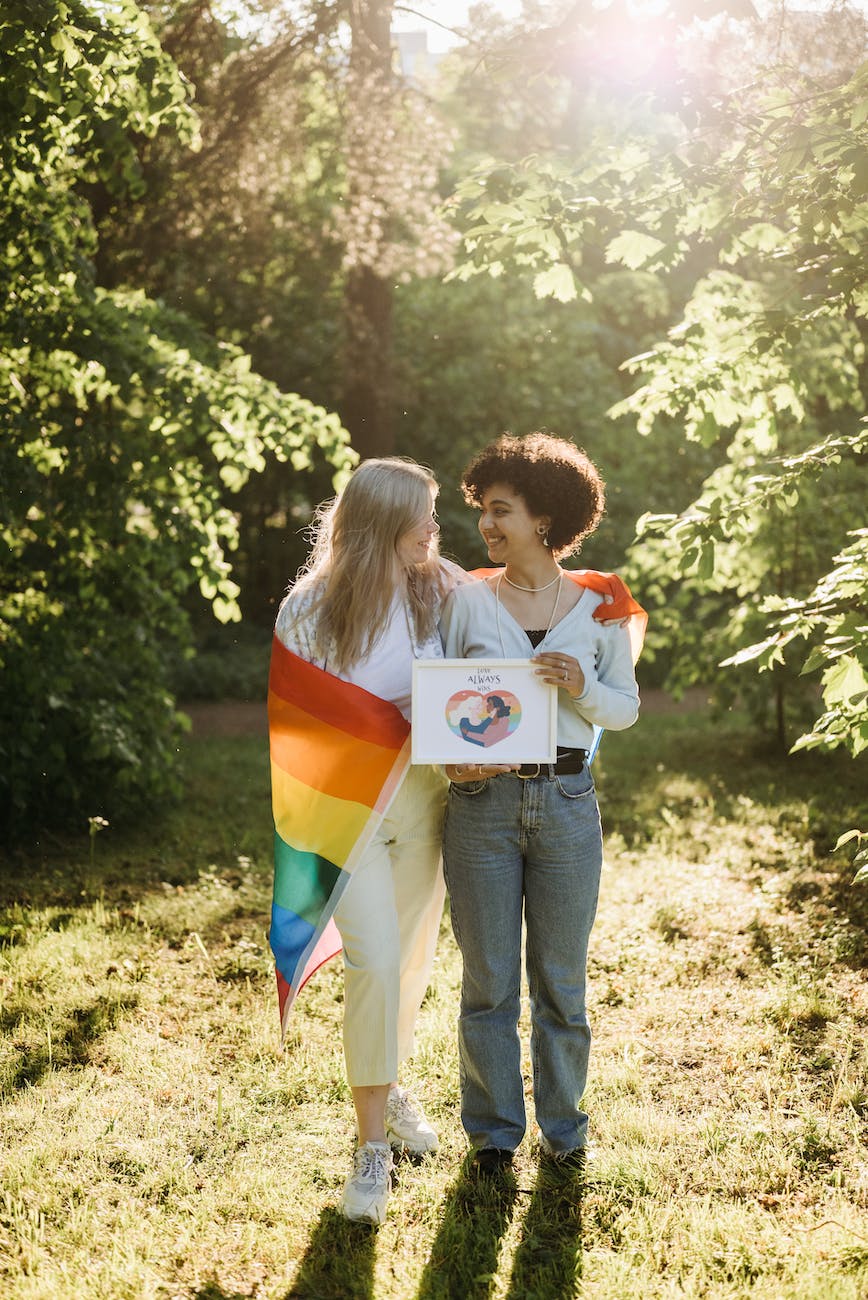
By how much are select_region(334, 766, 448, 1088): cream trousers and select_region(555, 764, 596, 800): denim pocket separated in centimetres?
43

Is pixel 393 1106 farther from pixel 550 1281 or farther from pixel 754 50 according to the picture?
pixel 754 50

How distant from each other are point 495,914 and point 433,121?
1048cm

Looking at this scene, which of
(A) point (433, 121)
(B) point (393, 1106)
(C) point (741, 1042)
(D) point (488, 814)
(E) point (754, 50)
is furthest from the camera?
(A) point (433, 121)

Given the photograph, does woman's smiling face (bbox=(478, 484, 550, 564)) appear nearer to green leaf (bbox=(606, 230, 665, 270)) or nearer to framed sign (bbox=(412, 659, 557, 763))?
framed sign (bbox=(412, 659, 557, 763))

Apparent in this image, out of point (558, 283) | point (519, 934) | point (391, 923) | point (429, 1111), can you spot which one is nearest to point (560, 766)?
point (519, 934)

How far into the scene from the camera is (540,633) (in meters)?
3.44

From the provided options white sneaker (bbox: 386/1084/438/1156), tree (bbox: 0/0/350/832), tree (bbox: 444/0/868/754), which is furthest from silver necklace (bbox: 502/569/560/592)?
tree (bbox: 0/0/350/832)

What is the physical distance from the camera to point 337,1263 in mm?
3162

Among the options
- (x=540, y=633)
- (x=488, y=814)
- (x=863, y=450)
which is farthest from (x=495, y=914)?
(x=863, y=450)

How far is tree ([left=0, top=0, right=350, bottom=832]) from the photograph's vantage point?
249 inches

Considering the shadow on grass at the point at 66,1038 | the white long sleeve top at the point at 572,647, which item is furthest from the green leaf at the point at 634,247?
the shadow on grass at the point at 66,1038

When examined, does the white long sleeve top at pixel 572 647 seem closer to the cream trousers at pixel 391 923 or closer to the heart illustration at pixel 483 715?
the heart illustration at pixel 483 715

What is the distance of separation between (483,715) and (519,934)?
745 mm

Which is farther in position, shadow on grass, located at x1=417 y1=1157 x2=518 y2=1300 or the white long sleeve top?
the white long sleeve top
